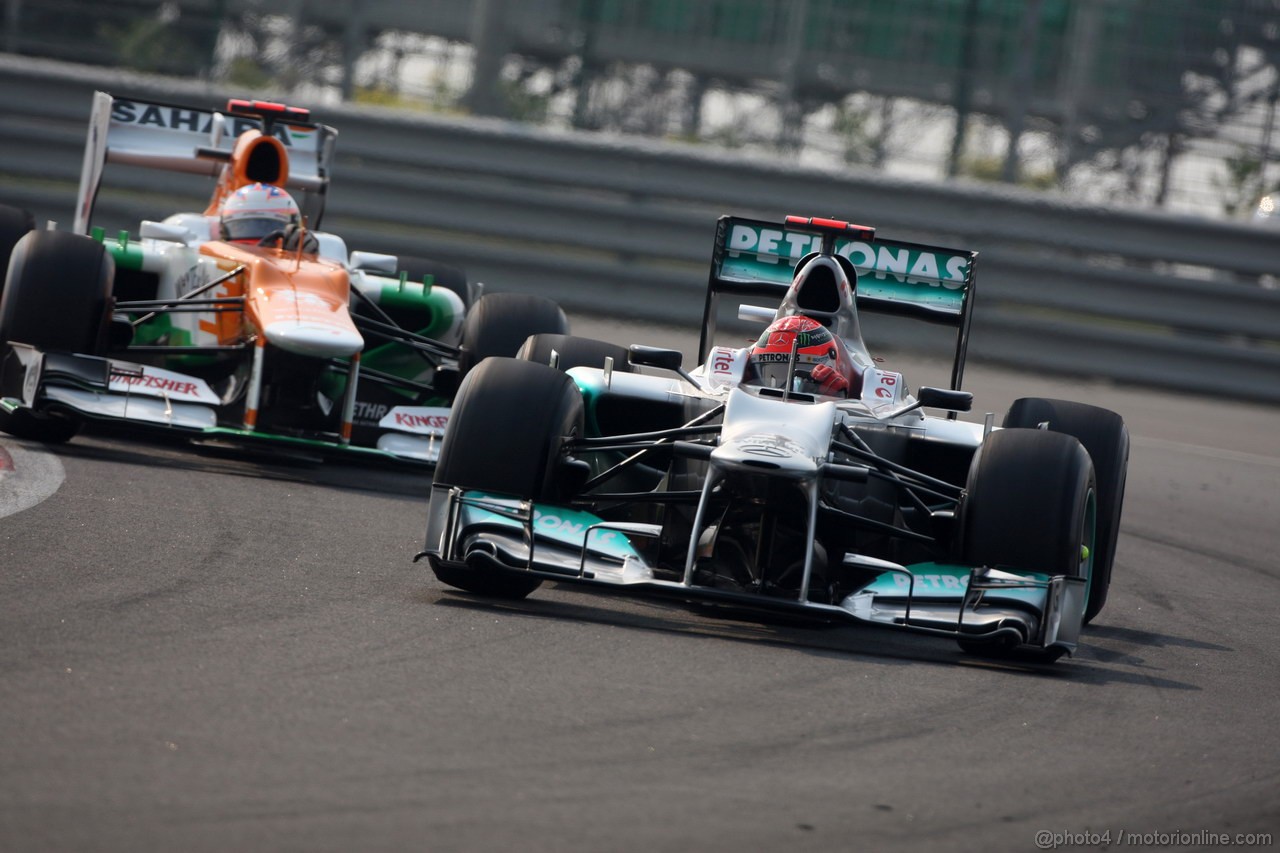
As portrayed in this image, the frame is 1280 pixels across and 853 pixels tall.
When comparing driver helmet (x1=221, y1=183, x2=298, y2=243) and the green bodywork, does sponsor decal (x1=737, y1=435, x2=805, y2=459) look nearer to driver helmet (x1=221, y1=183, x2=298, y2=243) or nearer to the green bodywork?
the green bodywork

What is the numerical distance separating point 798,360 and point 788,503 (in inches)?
53.1

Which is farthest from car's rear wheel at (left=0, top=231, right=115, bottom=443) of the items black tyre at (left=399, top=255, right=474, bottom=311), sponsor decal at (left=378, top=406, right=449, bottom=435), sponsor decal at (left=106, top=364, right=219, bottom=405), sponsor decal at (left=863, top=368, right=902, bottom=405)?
sponsor decal at (left=863, top=368, right=902, bottom=405)

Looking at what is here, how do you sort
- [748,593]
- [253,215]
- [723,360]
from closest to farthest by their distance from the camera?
[748,593] < [723,360] < [253,215]

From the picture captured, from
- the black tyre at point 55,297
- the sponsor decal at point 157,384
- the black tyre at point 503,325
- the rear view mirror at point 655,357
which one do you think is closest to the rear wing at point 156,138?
the black tyre at point 55,297

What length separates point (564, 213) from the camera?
16.5 metres

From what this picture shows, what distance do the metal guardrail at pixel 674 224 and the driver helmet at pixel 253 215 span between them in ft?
16.6

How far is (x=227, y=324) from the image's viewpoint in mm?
10266

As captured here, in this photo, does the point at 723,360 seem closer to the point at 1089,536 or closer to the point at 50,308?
the point at 1089,536

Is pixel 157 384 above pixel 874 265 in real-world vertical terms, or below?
below

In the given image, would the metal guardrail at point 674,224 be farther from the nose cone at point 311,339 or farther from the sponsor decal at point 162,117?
the nose cone at point 311,339

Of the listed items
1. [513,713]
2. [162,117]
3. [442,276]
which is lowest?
[513,713]

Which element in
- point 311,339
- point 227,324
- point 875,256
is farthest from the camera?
point 227,324

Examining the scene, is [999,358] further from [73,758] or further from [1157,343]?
[73,758]

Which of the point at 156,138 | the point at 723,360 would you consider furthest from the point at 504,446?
the point at 156,138
